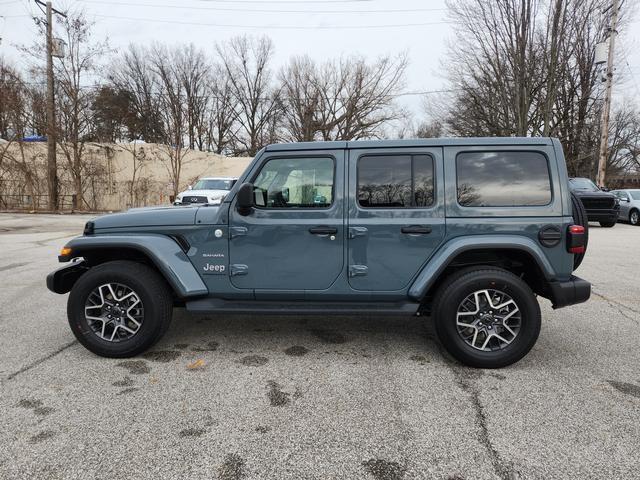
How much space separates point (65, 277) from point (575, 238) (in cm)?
435

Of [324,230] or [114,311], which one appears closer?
[324,230]

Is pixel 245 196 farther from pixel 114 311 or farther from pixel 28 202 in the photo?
pixel 28 202

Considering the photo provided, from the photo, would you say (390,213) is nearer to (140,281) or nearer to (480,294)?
(480,294)

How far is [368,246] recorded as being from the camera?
3.39 meters

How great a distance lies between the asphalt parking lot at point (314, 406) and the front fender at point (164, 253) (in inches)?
25.1

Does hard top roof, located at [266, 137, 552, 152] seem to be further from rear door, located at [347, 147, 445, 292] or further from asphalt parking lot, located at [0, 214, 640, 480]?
asphalt parking lot, located at [0, 214, 640, 480]

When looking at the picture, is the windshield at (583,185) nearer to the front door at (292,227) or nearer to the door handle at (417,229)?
the door handle at (417,229)

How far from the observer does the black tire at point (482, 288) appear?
326 centimetres

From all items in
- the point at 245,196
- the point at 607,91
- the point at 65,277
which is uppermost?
the point at 607,91

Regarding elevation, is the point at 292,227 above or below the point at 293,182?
below

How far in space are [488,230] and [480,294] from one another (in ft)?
1.71

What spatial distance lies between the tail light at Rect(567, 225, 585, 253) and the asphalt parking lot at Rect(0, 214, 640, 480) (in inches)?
38.5

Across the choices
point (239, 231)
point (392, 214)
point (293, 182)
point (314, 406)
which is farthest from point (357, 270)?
point (314, 406)

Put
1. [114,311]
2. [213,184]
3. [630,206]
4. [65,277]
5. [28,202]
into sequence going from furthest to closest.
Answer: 1. [28,202]
2. [630,206]
3. [213,184]
4. [65,277]
5. [114,311]
